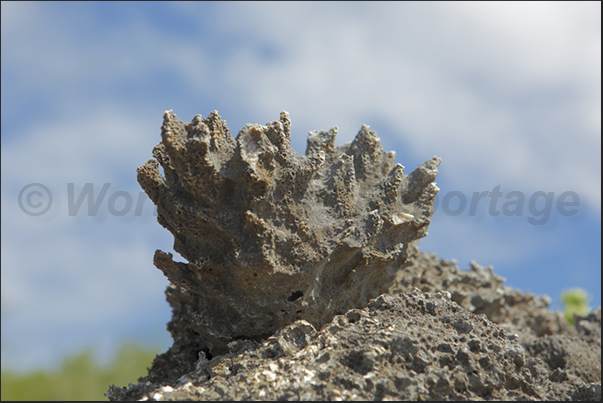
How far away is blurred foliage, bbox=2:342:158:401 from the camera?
1191 cm

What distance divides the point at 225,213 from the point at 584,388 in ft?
7.11

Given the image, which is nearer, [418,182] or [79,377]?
[418,182]

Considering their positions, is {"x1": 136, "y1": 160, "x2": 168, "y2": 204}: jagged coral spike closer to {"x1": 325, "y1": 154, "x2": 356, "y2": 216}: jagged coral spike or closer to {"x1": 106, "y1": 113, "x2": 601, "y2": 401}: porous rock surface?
{"x1": 106, "y1": 113, "x2": 601, "y2": 401}: porous rock surface

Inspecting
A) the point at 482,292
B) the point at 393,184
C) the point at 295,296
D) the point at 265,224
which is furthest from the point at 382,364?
the point at 482,292

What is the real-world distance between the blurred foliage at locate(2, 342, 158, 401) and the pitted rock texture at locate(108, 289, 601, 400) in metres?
9.80

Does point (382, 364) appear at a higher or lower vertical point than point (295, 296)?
lower

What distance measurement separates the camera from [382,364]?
2230mm

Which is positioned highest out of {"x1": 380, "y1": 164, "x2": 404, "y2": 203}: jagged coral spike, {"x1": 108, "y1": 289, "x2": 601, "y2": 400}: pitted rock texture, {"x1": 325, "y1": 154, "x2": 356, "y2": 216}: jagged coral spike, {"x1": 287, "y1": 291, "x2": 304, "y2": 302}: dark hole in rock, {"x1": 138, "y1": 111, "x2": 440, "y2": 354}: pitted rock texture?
{"x1": 380, "y1": 164, "x2": 404, "y2": 203}: jagged coral spike

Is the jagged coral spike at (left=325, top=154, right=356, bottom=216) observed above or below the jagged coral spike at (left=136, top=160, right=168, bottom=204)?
above

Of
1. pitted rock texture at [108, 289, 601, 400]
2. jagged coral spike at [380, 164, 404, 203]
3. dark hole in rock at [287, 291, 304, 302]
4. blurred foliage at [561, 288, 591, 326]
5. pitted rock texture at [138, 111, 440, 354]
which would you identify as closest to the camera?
pitted rock texture at [108, 289, 601, 400]

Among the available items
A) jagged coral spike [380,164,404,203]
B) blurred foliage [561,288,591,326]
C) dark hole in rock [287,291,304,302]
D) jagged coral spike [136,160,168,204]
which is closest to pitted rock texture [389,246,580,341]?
jagged coral spike [380,164,404,203]

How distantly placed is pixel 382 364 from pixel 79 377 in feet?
42.6

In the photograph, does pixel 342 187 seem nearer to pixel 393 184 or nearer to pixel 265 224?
pixel 393 184

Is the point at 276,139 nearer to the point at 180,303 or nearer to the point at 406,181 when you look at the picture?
the point at 406,181
